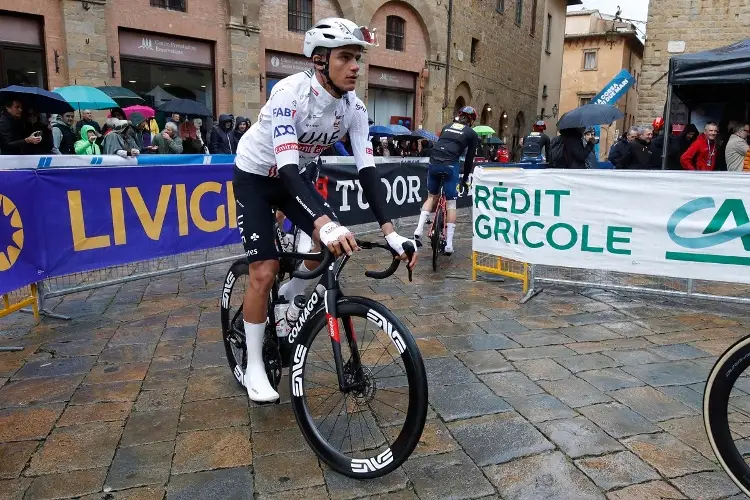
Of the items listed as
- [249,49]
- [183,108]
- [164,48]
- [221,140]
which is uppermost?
[249,49]

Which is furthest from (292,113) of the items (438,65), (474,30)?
(474,30)

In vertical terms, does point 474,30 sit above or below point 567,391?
above

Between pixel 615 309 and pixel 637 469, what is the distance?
A: 309 centimetres

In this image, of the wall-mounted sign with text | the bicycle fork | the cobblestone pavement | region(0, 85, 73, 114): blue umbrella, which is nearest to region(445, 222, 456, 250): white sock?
the cobblestone pavement

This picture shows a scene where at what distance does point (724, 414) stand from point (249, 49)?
17.1 meters

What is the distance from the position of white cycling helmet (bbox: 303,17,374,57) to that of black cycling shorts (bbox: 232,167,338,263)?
2.40ft

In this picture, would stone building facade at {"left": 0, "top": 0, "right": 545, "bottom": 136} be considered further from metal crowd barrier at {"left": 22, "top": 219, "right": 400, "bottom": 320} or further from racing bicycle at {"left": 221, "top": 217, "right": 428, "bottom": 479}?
racing bicycle at {"left": 221, "top": 217, "right": 428, "bottom": 479}

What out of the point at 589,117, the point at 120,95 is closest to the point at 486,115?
the point at 589,117

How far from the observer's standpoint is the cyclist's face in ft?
9.21

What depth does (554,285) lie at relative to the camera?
6520 millimetres

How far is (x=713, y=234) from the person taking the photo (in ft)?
17.5

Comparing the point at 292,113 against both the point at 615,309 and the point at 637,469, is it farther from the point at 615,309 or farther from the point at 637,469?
the point at 615,309

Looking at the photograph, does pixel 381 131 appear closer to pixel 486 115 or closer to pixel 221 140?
pixel 221 140

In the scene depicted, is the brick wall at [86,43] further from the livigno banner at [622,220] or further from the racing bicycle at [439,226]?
the livigno banner at [622,220]
